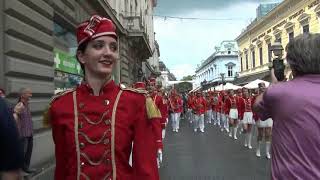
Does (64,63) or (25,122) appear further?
(64,63)

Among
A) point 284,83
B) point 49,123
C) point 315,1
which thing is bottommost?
point 49,123

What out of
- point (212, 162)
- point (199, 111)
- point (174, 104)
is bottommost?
point (212, 162)

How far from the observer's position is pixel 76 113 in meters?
3.31

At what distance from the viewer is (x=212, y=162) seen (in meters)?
14.0

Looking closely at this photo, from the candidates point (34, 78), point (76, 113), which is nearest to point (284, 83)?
point (76, 113)

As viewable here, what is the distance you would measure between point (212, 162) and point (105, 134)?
36.0 ft

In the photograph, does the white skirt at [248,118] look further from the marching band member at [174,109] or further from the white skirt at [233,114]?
the marching band member at [174,109]

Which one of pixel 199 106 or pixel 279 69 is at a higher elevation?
pixel 279 69

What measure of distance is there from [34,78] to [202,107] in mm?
15384

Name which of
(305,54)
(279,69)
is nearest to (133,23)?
(279,69)

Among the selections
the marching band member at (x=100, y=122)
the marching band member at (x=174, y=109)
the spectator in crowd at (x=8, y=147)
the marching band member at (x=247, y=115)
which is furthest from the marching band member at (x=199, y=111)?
the spectator in crowd at (x=8, y=147)

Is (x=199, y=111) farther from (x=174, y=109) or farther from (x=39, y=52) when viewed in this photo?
(x=39, y=52)

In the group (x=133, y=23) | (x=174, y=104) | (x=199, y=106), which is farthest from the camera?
(x=133, y=23)

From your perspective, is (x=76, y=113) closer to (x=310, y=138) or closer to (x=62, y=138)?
(x=62, y=138)
